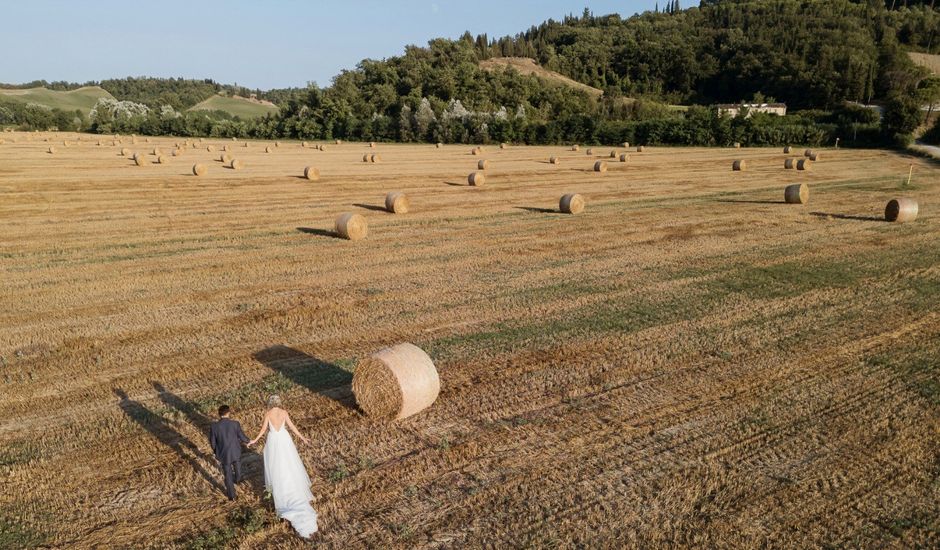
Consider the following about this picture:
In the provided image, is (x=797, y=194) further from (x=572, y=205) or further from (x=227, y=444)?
(x=227, y=444)

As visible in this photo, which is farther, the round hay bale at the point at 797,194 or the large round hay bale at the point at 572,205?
the round hay bale at the point at 797,194

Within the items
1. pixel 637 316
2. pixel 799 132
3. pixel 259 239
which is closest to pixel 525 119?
pixel 799 132

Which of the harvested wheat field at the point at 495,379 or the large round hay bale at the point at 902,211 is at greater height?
the large round hay bale at the point at 902,211

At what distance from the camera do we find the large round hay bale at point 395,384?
8547 millimetres

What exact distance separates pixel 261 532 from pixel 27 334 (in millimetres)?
8787

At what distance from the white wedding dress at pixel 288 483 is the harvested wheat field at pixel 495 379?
7.9 inches

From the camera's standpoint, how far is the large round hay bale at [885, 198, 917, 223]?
23.1m

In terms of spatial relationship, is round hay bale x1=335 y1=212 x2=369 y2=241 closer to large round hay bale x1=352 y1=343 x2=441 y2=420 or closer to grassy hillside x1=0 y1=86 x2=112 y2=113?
large round hay bale x1=352 y1=343 x2=441 y2=420

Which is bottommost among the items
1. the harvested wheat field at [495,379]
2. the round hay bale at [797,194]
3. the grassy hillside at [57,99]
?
the harvested wheat field at [495,379]

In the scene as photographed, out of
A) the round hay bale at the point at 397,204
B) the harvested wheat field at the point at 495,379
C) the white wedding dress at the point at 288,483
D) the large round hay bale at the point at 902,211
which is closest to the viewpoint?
the white wedding dress at the point at 288,483

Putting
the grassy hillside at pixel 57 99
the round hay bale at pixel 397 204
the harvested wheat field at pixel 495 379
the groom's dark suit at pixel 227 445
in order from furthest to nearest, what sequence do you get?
the grassy hillside at pixel 57 99 → the round hay bale at pixel 397 204 → the groom's dark suit at pixel 227 445 → the harvested wheat field at pixel 495 379

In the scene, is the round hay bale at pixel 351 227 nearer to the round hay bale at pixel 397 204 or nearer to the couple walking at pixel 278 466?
the round hay bale at pixel 397 204

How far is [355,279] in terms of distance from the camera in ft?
52.2

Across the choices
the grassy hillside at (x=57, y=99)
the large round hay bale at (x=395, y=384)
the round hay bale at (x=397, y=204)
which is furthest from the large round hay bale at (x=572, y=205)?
the grassy hillside at (x=57, y=99)
